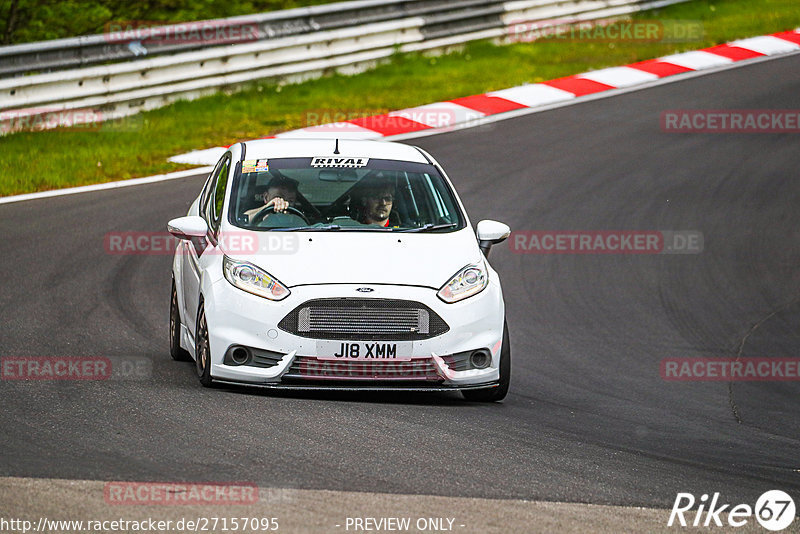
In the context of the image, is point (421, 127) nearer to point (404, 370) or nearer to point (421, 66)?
point (421, 66)

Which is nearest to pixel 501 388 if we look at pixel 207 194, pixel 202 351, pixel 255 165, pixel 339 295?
pixel 339 295

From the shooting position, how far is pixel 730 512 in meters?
5.86

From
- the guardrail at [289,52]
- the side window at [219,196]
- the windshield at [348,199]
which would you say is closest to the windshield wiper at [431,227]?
the windshield at [348,199]

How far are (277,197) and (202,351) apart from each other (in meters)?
1.27

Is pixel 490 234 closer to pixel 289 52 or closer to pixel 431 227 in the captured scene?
pixel 431 227

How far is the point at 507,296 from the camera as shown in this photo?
1159 centimetres

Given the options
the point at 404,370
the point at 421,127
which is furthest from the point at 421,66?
the point at 404,370

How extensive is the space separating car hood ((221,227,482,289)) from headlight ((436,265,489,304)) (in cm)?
4

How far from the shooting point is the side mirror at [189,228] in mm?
8406

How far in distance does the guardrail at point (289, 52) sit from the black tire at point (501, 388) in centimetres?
951

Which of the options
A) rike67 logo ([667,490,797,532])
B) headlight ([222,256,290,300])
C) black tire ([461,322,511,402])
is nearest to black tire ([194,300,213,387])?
headlight ([222,256,290,300])

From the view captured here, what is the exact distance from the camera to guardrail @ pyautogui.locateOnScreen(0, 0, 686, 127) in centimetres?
1639

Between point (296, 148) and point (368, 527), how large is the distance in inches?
176

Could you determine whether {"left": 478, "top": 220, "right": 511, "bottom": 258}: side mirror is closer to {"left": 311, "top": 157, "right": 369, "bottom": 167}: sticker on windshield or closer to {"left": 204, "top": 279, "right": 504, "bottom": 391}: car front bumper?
{"left": 204, "top": 279, "right": 504, "bottom": 391}: car front bumper
